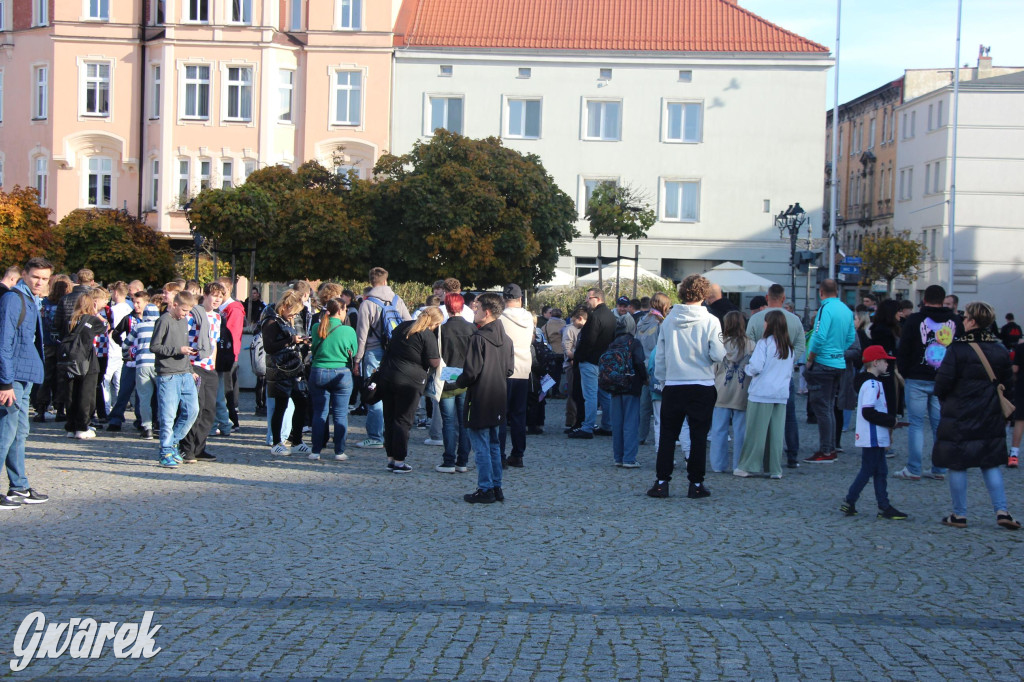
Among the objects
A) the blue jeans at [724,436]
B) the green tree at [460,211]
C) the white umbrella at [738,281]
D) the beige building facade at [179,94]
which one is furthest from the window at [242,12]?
the blue jeans at [724,436]

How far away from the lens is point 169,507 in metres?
9.03

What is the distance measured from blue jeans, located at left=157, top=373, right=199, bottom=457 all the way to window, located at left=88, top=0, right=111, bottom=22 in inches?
1374

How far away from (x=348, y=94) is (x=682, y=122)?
1322cm

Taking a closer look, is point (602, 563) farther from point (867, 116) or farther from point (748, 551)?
point (867, 116)

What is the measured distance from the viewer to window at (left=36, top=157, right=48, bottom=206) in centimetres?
4239

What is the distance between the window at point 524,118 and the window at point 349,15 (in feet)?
21.9

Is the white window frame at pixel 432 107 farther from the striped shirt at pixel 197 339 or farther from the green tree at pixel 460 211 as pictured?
the striped shirt at pixel 197 339

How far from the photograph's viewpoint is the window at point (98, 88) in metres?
Result: 41.8

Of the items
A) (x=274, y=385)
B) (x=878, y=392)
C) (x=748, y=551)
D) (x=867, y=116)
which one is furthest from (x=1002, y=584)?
(x=867, y=116)

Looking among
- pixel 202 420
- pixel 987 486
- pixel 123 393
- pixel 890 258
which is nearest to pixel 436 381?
pixel 202 420

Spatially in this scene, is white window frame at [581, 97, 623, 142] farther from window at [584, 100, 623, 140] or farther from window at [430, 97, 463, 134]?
window at [430, 97, 463, 134]

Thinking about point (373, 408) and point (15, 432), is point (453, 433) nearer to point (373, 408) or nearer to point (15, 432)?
point (373, 408)

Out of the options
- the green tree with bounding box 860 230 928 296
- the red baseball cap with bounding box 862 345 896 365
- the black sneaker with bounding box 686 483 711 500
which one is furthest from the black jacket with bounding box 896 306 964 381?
the green tree with bounding box 860 230 928 296

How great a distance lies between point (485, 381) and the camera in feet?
31.8
